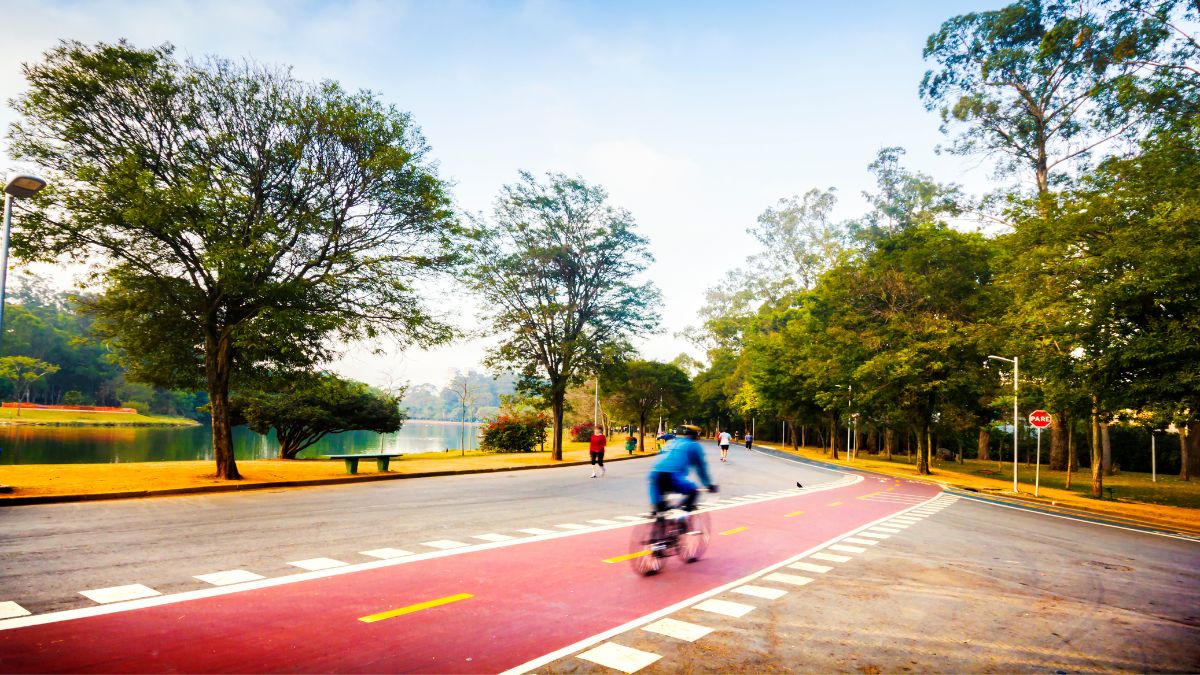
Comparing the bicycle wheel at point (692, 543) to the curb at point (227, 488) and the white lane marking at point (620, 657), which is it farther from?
the curb at point (227, 488)

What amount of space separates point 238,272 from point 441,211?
6809 mm

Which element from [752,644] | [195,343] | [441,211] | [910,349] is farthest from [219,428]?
[910,349]

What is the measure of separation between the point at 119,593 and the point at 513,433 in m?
34.1

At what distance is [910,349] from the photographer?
3122 centimetres

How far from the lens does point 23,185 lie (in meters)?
11.5

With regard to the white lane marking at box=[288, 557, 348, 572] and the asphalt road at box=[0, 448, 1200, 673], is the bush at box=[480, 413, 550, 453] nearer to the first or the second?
the asphalt road at box=[0, 448, 1200, 673]

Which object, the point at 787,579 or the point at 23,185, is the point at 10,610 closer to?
the point at 787,579

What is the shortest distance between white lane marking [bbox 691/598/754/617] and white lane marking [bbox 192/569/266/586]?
4.89 meters

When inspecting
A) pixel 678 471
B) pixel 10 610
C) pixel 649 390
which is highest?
pixel 649 390

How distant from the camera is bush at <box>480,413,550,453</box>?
129 ft

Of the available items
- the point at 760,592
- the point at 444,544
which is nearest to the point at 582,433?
the point at 444,544

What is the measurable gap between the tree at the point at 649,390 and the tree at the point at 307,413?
119 ft

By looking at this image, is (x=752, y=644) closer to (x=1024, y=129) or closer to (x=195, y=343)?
(x=195, y=343)

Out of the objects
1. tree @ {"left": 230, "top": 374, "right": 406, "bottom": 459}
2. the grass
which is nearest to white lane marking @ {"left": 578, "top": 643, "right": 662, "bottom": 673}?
tree @ {"left": 230, "top": 374, "right": 406, "bottom": 459}
